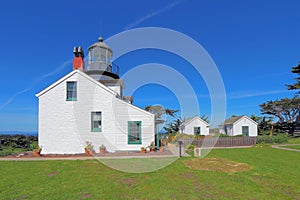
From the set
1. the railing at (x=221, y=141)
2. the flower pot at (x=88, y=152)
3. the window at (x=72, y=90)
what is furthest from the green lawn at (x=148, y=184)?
the railing at (x=221, y=141)

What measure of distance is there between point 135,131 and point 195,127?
17343mm

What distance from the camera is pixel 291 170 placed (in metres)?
7.20

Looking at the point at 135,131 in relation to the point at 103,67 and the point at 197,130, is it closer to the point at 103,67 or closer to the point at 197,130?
the point at 103,67

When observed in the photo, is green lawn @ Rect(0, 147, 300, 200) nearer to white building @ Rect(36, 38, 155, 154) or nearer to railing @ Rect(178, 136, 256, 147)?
white building @ Rect(36, 38, 155, 154)

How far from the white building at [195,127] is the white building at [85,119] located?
1612cm

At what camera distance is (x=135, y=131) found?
39.7 feet

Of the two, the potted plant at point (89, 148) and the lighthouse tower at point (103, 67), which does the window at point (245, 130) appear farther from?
→ the potted plant at point (89, 148)

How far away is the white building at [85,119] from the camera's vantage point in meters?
11.6

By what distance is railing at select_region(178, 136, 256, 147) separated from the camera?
17.1m

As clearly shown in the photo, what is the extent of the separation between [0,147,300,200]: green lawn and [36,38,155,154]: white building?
4.22 meters

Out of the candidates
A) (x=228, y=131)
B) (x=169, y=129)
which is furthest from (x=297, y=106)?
(x=169, y=129)

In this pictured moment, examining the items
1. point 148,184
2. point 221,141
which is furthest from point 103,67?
point 221,141

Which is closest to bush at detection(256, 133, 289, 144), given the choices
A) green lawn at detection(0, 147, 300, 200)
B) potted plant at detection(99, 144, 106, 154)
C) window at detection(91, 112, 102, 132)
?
green lawn at detection(0, 147, 300, 200)

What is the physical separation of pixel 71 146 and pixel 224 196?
33.0ft
